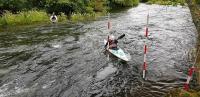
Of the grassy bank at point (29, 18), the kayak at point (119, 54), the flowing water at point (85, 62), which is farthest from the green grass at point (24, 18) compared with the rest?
the kayak at point (119, 54)

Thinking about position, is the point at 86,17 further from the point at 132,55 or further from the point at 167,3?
the point at 167,3

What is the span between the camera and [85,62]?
731 inches

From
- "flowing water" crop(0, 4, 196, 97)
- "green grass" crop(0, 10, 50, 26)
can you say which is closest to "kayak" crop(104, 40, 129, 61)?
"flowing water" crop(0, 4, 196, 97)

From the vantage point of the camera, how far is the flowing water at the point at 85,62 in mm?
14344

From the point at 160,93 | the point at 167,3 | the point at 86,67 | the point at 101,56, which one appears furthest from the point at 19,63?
the point at 167,3

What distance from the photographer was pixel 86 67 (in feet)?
57.7

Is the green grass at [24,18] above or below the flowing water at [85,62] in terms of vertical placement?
above

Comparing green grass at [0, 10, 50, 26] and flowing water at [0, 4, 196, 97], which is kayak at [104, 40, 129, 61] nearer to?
flowing water at [0, 4, 196, 97]

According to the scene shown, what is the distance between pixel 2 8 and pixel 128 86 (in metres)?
23.5

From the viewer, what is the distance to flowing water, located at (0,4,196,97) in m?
14.3

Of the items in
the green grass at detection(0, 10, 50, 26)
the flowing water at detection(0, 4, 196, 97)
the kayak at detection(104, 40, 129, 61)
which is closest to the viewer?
the flowing water at detection(0, 4, 196, 97)

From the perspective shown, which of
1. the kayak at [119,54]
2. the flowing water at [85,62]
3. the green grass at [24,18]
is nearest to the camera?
the flowing water at [85,62]

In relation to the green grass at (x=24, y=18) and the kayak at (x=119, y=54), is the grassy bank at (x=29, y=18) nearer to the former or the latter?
the green grass at (x=24, y=18)

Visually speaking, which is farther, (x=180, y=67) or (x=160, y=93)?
(x=180, y=67)
